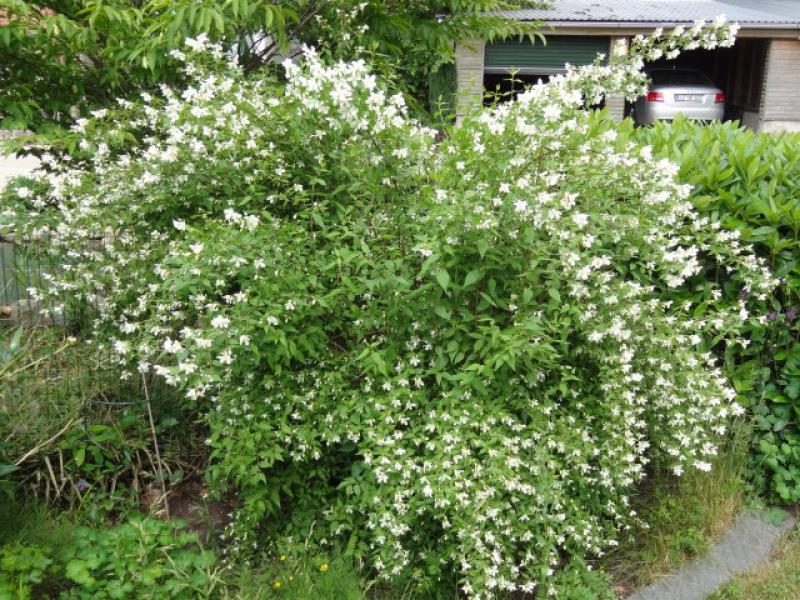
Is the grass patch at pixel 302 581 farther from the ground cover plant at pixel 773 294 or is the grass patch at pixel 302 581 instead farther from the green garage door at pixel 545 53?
the green garage door at pixel 545 53

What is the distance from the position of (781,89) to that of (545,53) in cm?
552

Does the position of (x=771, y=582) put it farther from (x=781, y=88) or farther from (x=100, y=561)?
(x=781, y=88)

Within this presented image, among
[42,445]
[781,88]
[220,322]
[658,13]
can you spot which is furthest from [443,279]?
[781,88]

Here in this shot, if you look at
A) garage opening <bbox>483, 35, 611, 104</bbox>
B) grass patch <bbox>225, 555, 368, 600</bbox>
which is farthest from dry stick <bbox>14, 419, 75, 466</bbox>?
garage opening <bbox>483, 35, 611, 104</bbox>

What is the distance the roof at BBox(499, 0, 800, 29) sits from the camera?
50.5 feet

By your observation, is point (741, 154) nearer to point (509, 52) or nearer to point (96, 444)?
point (96, 444)

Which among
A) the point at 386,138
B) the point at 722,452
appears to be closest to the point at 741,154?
the point at 722,452

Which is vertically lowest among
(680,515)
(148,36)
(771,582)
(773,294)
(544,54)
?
(771,582)

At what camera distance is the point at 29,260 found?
436cm

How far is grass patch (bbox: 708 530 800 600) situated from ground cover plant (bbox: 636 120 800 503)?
40 centimetres

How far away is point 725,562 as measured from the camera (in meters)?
3.62

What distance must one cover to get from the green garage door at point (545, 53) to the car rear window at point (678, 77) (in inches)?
65.6

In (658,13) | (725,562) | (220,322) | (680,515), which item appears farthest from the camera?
(658,13)

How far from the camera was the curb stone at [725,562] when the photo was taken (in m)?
3.46
